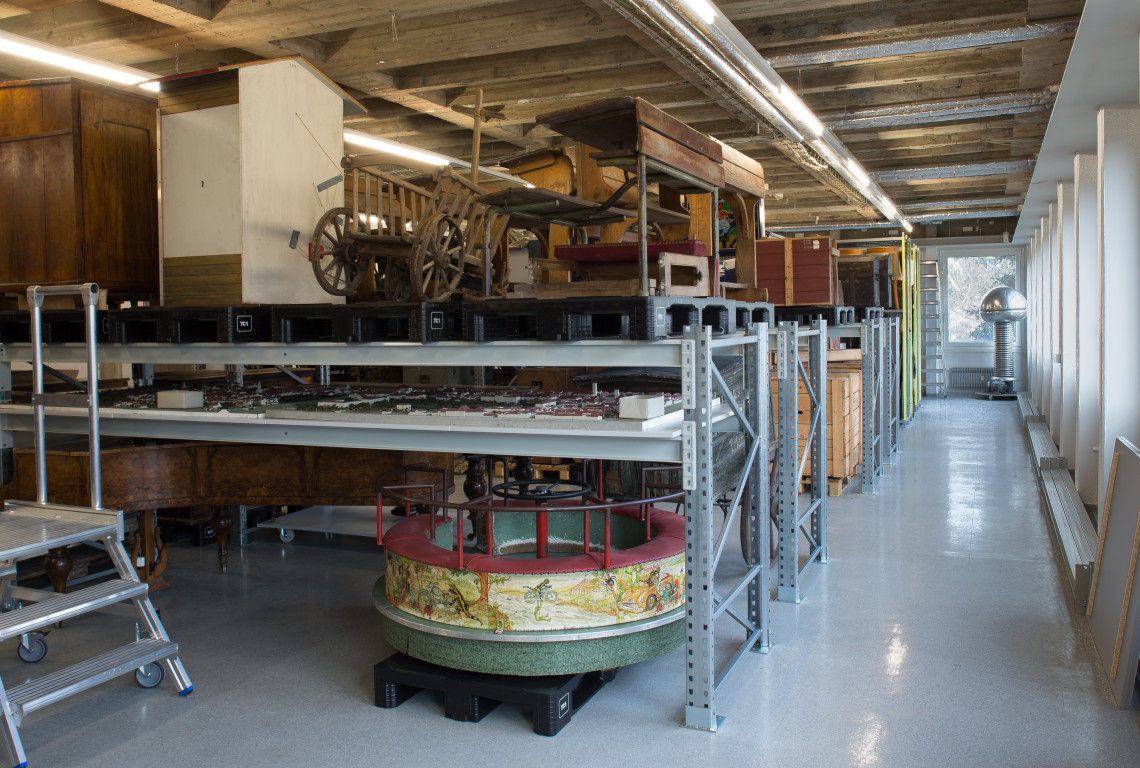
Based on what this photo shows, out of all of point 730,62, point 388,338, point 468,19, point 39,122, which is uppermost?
point 468,19

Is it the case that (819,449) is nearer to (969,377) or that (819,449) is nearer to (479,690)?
(479,690)

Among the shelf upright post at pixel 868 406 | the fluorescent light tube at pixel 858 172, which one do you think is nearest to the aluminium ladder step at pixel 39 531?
the shelf upright post at pixel 868 406

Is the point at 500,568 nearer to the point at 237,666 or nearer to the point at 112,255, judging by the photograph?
the point at 237,666

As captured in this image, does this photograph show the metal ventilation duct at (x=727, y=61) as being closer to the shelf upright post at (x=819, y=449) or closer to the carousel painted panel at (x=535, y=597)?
the shelf upright post at (x=819, y=449)

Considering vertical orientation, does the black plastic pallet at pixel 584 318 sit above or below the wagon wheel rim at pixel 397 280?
below

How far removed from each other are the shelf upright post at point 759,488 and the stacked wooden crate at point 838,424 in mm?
4246

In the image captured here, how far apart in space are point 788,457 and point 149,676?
410cm

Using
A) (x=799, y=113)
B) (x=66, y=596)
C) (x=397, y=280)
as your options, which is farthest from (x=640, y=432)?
(x=799, y=113)

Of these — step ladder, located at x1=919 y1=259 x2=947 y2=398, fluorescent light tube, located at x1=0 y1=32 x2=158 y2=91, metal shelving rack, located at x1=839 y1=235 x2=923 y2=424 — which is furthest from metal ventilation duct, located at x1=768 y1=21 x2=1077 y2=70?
step ladder, located at x1=919 y1=259 x2=947 y2=398

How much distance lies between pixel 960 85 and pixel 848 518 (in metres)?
5.81

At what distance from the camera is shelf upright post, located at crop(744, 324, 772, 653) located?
17.4 feet

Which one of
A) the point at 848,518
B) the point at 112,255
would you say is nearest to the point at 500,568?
the point at 112,255

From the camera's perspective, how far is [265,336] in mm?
5508

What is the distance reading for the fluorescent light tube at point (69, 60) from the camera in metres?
6.81
